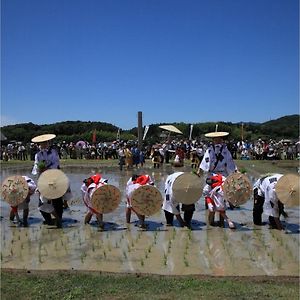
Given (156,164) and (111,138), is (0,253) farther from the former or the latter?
(111,138)

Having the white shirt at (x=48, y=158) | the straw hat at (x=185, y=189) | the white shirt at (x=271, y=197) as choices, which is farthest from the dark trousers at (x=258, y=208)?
the white shirt at (x=48, y=158)

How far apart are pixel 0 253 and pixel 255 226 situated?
4.89 metres

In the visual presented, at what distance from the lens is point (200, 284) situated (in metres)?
5.66

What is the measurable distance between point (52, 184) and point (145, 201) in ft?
6.25

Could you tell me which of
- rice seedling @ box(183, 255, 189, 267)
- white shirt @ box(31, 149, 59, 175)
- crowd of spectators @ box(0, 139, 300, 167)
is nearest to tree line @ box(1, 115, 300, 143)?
crowd of spectators @ box(0, 139, 300, 167)

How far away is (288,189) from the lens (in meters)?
8.73

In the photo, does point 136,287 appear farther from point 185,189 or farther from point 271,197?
point 271,197

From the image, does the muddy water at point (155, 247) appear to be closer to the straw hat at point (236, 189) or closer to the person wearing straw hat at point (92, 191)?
the person wearing straw hat at point (92, 191)

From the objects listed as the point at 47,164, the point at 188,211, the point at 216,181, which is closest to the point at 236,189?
the point at 216,181

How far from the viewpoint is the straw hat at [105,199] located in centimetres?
910

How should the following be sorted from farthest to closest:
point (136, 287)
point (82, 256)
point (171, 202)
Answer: point (171, 202)
point (82, 256)
point (136, 287)

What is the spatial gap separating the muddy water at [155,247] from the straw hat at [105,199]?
0.44 m

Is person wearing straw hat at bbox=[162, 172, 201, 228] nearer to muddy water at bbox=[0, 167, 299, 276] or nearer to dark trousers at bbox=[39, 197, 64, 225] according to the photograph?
muddy water at bbox=[0, 167, 299, 276]

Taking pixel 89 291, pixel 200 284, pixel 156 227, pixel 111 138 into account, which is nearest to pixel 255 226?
pixel 156 227
